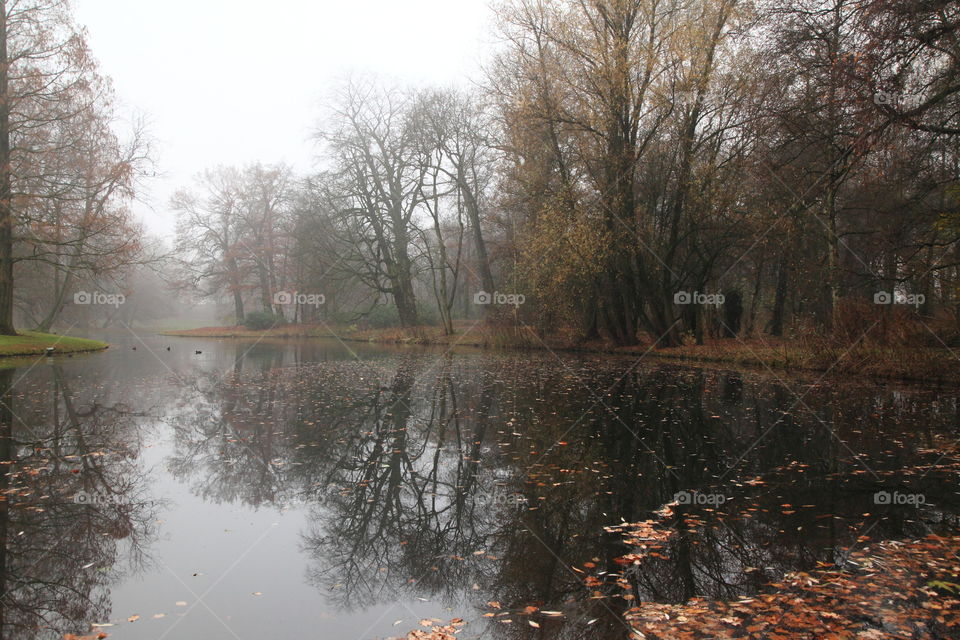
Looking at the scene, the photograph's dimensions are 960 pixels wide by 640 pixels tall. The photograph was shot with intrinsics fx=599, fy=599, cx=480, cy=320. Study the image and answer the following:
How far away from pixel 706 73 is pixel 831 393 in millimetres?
11690

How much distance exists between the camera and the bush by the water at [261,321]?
4650cm

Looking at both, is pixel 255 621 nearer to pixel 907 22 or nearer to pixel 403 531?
pixel 403 531

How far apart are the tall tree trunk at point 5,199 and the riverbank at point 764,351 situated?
17.3 m

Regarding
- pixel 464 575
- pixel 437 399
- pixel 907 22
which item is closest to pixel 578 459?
pixel 464 575

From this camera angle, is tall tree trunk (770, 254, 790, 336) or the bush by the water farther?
the bush by the water

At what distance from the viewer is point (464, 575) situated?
12.8 feet

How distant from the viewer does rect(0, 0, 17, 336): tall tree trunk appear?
1969 cm
